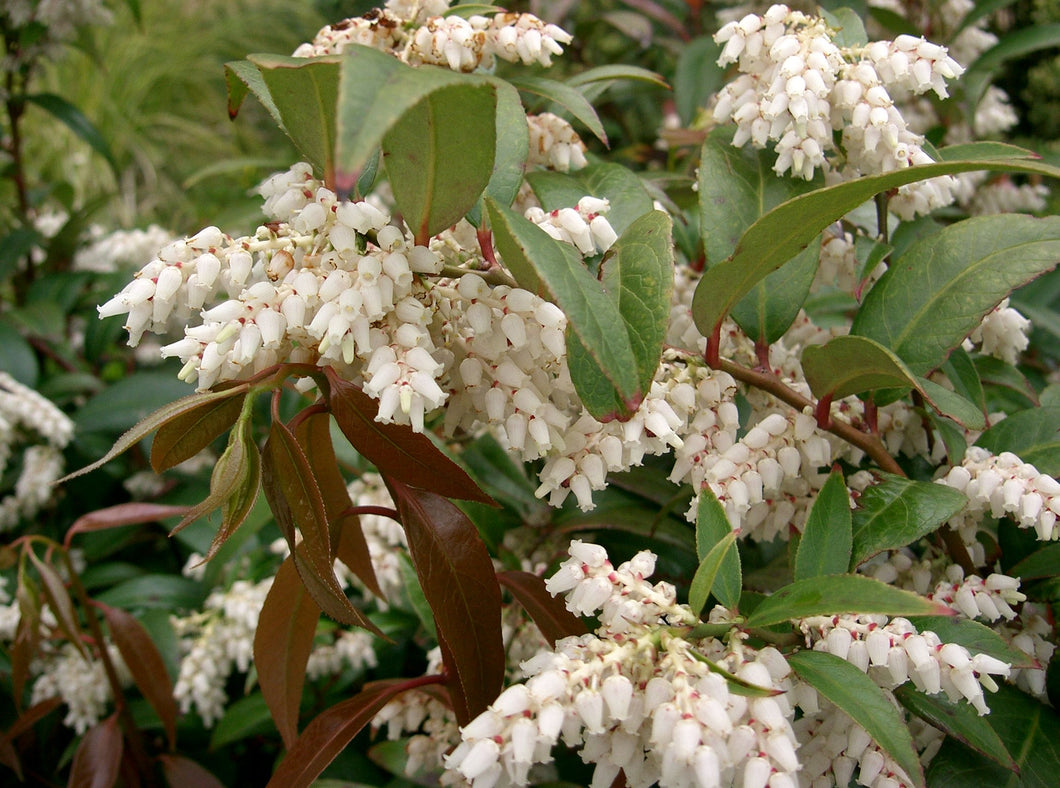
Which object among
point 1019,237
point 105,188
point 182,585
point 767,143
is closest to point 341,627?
point 182,585

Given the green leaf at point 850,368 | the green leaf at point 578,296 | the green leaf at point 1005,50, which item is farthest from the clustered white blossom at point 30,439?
the green leaf at point 1005,50

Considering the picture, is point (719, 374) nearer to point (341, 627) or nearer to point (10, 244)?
point (341, 627)

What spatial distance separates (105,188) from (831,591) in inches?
250

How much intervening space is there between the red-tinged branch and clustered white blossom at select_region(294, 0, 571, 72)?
42 cm

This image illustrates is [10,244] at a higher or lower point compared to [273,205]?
lower

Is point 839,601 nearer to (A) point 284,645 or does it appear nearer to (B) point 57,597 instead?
(A) point 284,645

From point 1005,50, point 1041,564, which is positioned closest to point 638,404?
point 1041,564

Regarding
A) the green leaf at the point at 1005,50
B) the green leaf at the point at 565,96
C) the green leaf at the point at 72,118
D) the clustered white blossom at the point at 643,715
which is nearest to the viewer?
the clustered white blossom at the point at 643,715

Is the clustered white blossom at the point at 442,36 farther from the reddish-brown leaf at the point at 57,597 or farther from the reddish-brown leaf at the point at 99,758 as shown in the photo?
the reddish-brown leaf at the point at 99,758

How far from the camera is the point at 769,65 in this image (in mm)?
1039

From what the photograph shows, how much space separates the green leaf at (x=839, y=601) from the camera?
2.15 ft

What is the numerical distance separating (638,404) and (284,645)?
0.53 metres

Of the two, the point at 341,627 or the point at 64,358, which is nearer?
the point at 341,627

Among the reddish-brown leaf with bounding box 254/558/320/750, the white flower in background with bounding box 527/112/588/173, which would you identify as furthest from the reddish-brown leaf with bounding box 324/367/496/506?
the white flower in background with bounding box 527/112/588/173
